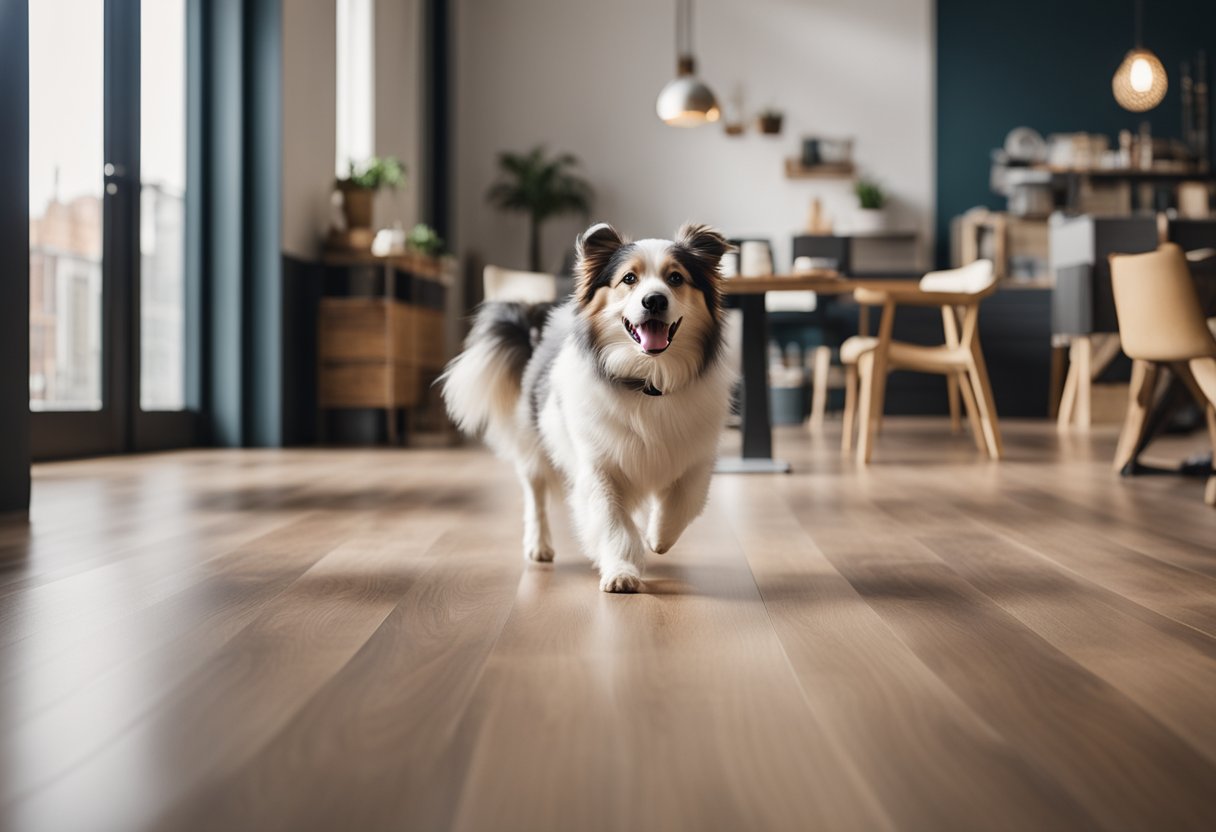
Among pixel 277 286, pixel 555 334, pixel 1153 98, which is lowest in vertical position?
pixel 555 334

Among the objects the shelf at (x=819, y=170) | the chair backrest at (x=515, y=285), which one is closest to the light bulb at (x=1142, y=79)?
the chair backrest at (x=515, y=285)

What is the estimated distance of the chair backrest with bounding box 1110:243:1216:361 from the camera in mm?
3377

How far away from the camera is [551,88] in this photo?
989cm

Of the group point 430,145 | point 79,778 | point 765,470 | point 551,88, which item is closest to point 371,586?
→ point 79,778

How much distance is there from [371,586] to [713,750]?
101 centimetres

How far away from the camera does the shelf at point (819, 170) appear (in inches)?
375

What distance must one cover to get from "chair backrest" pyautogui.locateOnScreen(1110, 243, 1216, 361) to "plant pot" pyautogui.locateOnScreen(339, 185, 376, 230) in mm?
4137

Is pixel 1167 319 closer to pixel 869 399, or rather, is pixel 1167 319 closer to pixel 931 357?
pixel 869 399

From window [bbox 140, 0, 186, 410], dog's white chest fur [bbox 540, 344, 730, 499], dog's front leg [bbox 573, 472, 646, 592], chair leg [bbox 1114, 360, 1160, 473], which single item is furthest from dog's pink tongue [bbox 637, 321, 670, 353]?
window [bbox 140, 0, 186, 410]

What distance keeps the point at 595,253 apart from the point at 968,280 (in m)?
3.74

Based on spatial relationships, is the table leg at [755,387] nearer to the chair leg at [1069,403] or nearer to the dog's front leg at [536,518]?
the dog's front leg at [536,518]

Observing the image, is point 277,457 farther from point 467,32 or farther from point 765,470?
point 467,32

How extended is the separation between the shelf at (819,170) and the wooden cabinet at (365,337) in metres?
4.28

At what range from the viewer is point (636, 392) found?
2078mm
